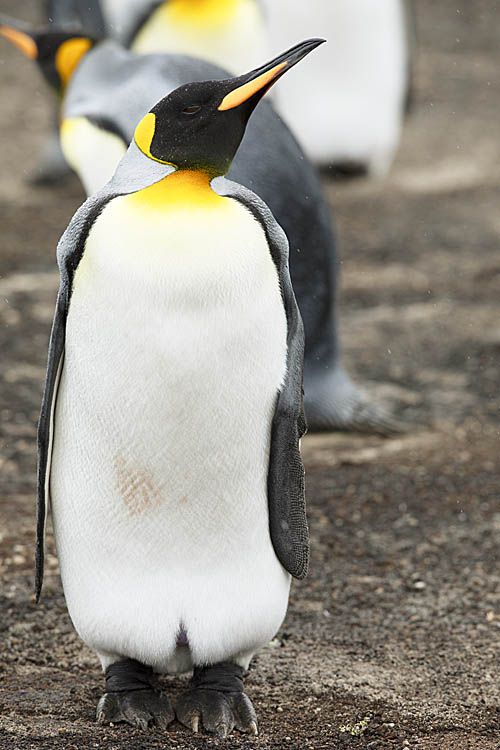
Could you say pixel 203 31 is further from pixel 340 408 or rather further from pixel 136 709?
pixel 136 709

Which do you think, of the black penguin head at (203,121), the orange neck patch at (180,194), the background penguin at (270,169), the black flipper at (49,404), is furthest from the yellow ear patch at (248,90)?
the background penguin at (270,169)

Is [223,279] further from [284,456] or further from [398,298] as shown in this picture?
[398,298]

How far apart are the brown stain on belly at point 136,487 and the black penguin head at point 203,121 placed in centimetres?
60

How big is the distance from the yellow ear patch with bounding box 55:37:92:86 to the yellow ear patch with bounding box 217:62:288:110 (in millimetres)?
2293

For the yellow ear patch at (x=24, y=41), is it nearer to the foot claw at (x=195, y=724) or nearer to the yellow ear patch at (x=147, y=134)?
the yellow ear patch at (x=147, y=134)

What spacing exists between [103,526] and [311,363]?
5.59ft

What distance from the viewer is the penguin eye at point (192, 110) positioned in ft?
7.70

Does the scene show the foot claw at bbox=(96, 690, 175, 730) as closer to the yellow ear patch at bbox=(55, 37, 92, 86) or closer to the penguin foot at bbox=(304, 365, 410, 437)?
the penguin foot at bbox=(304, 365, 410, 437)

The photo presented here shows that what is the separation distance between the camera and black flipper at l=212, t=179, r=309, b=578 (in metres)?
2.43

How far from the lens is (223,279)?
229 cm

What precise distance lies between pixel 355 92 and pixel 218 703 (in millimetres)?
6161

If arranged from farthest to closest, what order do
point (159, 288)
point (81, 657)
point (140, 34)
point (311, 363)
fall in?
1. point (140, 34)
2. point (311, 363)
3. point (81, 657)
4. point (159, 288)

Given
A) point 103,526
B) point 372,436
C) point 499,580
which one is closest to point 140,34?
point 372,436

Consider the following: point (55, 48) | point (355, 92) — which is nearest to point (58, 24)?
point (355, 92)
